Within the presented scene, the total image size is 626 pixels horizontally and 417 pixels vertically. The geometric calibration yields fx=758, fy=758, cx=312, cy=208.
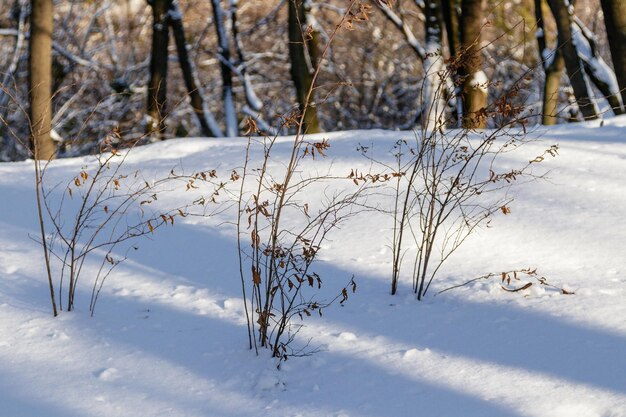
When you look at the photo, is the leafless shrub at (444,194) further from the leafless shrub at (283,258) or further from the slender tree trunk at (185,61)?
the slender tree trunk at (185,61)

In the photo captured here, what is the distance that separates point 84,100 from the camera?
15.1 metres

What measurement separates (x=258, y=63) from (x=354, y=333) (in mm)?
13870

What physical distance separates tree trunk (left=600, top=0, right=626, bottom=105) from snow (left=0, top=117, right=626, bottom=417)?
272 centimetres

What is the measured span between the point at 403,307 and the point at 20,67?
11803 mm

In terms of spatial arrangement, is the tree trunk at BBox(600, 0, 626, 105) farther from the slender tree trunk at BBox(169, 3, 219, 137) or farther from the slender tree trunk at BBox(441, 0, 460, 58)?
the slender tree trunk at BBox(169, 3, 219, 137)

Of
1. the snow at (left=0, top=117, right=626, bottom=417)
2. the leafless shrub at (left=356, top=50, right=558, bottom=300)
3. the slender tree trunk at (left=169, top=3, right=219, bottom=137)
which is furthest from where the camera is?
the slender tree trunk at (left=169, top=3, right=219, bottom=137)

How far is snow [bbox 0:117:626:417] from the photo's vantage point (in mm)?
3016

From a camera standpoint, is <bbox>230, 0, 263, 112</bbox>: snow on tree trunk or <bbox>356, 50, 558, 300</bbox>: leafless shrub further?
<bbox>230, 0, 263, 112</bbox>: snow on tree trunk

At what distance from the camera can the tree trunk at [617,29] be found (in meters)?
7.32

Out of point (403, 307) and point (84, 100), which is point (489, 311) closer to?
point (403, 307)

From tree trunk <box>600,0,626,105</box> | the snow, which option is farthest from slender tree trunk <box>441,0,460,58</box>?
the snow

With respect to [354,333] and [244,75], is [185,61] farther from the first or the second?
[354,333]

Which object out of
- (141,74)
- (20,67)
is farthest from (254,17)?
(20,67)

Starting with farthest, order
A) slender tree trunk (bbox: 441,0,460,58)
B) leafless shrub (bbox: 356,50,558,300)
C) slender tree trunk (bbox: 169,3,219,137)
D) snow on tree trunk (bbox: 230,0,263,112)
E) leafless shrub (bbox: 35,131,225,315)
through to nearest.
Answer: snow on tree trunk (bbox: 230,0,263,112)
slender tree trunk (bbox: 169,3,219,137)
slender tree trunk (bbox: 441,0,460,58)
leafless shrub (bbox: 35,131,225,315)
leafless shrub (bbox: 356,50,558,300)
